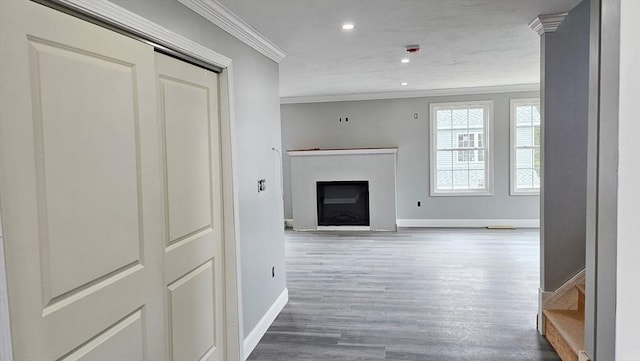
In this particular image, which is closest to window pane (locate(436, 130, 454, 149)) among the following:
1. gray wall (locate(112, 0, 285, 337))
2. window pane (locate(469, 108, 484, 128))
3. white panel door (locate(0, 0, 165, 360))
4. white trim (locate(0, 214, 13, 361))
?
window pane (locate(469, 108, 484, 128))

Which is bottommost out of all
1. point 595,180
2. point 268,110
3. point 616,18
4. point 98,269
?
point 98,269

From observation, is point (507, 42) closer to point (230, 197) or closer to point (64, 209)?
point (230, 197)

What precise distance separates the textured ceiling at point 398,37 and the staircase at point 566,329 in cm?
212

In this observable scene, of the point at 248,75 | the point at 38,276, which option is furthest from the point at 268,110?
the point at 38,276

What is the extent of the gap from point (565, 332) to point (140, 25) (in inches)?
123

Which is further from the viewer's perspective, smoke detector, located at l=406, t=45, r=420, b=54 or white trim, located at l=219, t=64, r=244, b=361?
smoke detector, located at l=406, t=45, r=420, b=54

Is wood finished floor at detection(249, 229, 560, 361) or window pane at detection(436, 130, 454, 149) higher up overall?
window pane at detection(436, 130, 454, 149)

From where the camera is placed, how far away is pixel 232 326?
284cm

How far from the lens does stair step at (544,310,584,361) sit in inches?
106

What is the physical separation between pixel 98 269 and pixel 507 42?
12.4ft

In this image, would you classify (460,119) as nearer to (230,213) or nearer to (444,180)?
(444,180)

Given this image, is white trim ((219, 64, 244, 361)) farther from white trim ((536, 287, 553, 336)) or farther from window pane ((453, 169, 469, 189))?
window pane ((453, 169, 469, 189))

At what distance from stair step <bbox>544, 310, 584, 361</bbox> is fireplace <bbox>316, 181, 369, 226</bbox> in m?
4.61

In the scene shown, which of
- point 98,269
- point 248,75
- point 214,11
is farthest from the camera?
point 248,75
